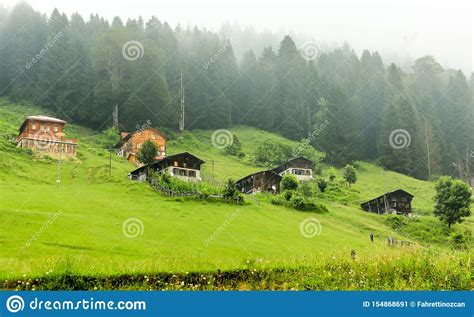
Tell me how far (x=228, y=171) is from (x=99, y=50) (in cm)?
4622

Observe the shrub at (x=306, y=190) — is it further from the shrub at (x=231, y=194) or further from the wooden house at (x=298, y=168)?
the shrub at (x=231, y=194)

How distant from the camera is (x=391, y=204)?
232 feet

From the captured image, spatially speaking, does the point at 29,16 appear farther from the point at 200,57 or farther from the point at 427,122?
the point at 427,122

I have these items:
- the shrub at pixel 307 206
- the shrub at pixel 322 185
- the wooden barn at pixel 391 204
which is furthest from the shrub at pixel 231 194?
the wooden barn at pixel 391 204

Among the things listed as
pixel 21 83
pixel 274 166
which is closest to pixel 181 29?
pixel 21 83

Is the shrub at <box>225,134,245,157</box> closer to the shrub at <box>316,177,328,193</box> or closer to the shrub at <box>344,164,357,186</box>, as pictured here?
the shrub at <box>344,164,357,186</box>

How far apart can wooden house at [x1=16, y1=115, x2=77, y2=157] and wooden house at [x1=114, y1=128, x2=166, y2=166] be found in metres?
11.5

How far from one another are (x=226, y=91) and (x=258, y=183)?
168 ft

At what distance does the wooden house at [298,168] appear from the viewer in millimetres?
83688

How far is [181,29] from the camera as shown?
142125mm

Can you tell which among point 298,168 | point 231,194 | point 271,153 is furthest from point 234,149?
point 231,194

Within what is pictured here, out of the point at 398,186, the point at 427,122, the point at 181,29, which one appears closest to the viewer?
the point at 398,186

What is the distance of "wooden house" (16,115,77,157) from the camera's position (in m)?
67.3

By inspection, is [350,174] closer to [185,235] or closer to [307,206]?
[307,206]
